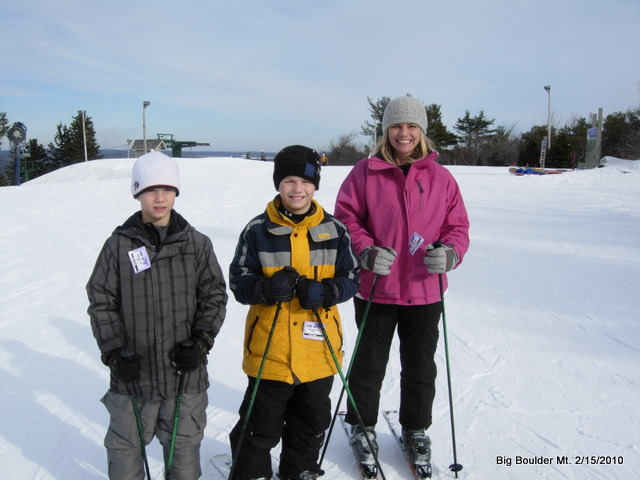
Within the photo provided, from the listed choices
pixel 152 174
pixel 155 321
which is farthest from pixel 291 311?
pixel 152 174

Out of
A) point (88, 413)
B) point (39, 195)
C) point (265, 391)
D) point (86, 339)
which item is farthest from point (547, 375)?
point (39, 195)

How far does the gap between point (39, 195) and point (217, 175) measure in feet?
16.1

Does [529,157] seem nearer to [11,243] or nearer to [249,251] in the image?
[11,243]

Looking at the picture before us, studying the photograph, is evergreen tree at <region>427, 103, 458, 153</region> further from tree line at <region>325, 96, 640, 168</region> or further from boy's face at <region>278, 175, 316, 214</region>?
boy's face at <region>278, 175, 316, 214</region>

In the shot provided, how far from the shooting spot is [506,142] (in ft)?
133

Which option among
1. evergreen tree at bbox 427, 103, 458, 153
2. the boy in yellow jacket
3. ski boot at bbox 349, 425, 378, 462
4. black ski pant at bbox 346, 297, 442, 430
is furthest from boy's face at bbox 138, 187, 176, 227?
evergreen tree at bbox 427, 103, 458, 153

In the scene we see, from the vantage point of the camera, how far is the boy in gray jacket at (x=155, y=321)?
204 centimetres

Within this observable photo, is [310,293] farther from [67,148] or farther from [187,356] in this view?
[67,148]

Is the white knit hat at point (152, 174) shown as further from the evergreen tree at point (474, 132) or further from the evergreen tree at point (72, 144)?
the evergreen tree at point (72, 144)

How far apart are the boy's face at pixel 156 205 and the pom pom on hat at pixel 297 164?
505mm

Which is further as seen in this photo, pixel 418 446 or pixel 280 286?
pixel 418 446

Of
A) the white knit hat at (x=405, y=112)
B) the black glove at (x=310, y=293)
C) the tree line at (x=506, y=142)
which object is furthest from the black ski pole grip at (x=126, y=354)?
the tree line at (x=506, y=142)

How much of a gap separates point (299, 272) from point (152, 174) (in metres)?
0.78

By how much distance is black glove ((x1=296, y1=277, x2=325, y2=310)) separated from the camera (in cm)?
209
